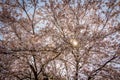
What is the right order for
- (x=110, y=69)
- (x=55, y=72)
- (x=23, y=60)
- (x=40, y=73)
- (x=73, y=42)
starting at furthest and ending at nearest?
1. (x=55, y=72)
2. (x=40, y=73)
3. (x=23, y=60)
4. (x=110, y=69)
5. (x=73, y=42)

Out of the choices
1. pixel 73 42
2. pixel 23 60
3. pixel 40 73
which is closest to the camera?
pixel 73 42

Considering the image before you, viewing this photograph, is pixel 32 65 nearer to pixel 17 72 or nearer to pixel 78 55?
pixel 17 72

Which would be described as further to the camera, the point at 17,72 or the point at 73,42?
the point at 17,72

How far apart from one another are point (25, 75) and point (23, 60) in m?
1.17

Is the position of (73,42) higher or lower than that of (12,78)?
higher

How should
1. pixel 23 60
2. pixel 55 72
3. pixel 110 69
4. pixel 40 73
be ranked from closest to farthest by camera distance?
pixel 110 69 → pixel 23 60 → pixel 40 73 → pixel 55 72

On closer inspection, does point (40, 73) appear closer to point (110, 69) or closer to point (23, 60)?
point (23, 60)

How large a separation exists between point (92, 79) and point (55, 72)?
10.6ft

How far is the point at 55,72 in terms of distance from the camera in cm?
1297

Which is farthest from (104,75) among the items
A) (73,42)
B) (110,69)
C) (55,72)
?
(55,72)

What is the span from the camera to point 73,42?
9523 mm

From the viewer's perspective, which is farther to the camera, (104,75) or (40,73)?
(40,73)

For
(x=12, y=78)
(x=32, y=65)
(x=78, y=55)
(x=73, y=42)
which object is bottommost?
(x=12, y=78)

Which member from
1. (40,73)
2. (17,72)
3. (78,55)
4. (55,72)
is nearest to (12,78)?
(17,72)
